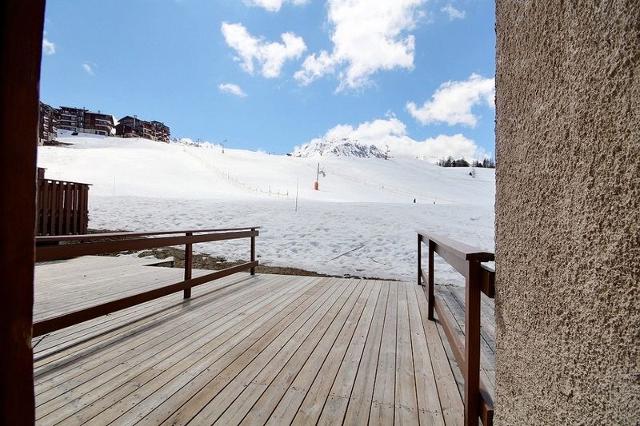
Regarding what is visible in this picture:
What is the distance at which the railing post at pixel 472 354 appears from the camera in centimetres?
149

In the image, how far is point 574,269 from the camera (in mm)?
667

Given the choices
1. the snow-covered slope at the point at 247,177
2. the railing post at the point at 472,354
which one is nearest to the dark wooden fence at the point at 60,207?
the railing post at the point at 472,354

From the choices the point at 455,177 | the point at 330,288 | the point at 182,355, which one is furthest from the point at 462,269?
the point at 455,177

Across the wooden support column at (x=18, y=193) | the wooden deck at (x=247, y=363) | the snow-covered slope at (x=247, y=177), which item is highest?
the snow-covered slope at (x=247, y=177)

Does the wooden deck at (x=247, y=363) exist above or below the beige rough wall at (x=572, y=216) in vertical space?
below

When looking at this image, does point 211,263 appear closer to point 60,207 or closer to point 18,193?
point 60,207

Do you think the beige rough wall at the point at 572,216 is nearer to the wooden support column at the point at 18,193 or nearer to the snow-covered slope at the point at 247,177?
the wooden support column at the point at 18,193

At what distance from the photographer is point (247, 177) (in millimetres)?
32844

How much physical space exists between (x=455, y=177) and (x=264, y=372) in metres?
50.6

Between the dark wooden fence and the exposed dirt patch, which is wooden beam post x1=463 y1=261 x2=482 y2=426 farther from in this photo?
the dark wooden fence

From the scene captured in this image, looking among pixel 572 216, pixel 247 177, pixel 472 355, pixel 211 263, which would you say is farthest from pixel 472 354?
pixel 247 177

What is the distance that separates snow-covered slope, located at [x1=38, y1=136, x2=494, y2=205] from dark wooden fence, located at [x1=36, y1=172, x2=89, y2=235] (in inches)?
448

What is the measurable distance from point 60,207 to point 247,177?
1024 inches

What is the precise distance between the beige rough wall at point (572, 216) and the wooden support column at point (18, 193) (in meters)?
0.91
